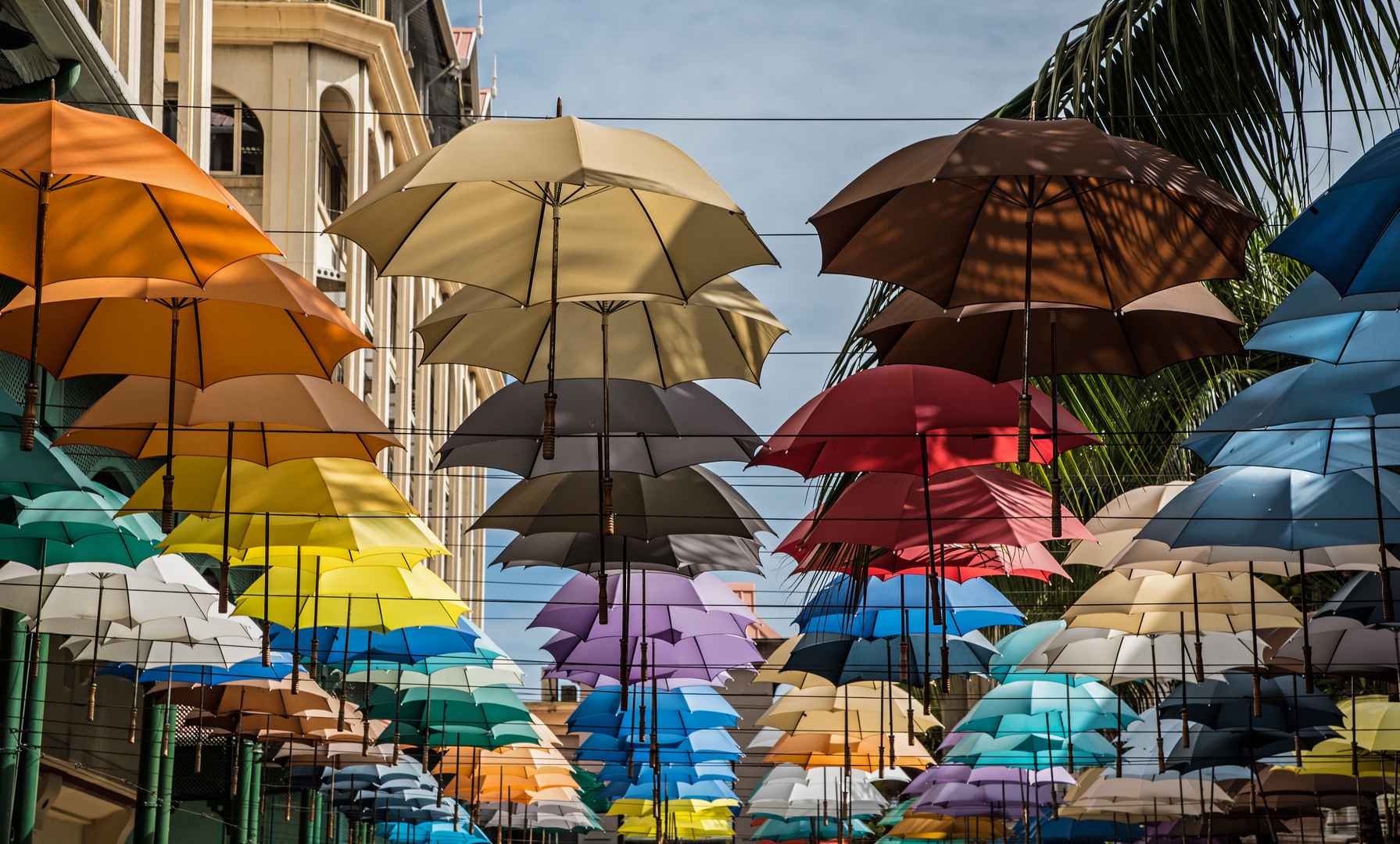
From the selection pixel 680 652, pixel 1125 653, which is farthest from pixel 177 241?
pixel 1125 653

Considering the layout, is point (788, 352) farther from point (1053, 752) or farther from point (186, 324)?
point (1053, 752)

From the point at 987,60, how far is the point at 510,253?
3.15 m

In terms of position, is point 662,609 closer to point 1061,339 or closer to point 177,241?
point 1061,339

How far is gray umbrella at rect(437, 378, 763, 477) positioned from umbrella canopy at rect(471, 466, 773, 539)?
44cm

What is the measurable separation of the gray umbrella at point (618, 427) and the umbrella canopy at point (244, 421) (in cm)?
81

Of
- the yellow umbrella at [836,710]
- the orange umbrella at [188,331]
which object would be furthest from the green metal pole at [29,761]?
the yellow umbrella at [836,710]

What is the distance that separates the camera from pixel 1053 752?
1883cm

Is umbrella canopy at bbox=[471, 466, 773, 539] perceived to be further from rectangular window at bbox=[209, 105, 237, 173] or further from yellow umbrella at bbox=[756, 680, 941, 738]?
rectangular window at bbox=[209, 105, 237, 173]

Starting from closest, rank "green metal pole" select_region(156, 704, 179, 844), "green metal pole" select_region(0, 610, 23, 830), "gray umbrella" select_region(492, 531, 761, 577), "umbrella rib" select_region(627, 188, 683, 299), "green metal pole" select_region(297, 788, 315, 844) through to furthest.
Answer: "umbrella rib" select_region(627, 188, 683, 299), "gray umbrella" select_region(492, 531, 761, 577), "green metal pole" select_region(0, 610, 23, 830), "green metal pole" select_region(156, 704, 179, 844), "green metal pole" select_region(297, 788, 315, 844)

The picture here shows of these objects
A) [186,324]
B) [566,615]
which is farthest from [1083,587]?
[186,324]

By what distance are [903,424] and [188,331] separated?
4416mm

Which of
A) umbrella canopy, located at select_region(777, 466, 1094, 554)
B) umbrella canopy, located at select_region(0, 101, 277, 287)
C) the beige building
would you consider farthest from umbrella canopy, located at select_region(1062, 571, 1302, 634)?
the beige building

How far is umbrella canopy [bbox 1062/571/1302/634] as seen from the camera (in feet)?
39.8

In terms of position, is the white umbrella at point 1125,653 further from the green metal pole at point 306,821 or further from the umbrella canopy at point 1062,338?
the green metal pole at point 306,821
